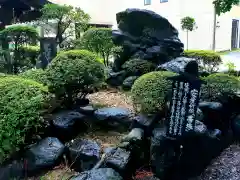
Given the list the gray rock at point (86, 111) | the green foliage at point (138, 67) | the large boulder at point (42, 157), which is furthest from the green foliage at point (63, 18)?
the large boulder at point (42, 157)

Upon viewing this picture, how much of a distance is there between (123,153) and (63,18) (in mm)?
6308

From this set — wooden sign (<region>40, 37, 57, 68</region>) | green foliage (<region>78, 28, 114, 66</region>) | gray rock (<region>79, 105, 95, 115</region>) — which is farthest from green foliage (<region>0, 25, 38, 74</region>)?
gray rock (<region>79, 105, 95, 115</region>)

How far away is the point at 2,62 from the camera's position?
7.50 meters

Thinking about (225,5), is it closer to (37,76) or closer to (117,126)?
(117,126)

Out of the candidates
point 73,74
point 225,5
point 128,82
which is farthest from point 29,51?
point 225,5

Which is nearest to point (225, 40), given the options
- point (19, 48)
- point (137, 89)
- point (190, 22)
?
point (190, 22)

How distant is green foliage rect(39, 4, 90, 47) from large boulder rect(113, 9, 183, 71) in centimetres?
229

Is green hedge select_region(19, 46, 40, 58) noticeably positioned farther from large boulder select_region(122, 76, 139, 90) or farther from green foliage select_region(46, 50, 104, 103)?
green foliage select_region(46, 50, 104, 103)

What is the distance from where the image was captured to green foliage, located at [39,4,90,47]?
28.2 feet

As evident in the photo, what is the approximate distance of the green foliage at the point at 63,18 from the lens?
28.2ft

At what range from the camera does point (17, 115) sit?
3738 mm

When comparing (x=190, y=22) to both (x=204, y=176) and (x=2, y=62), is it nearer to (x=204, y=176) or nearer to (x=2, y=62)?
(x=2, y=62)

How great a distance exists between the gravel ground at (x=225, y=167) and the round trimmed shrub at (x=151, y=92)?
1.16m

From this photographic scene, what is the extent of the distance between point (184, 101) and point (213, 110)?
98 centimetres
